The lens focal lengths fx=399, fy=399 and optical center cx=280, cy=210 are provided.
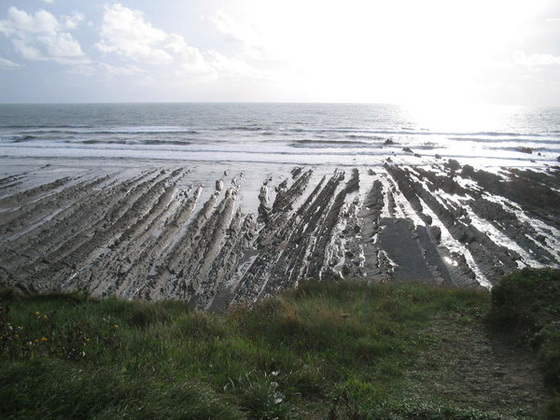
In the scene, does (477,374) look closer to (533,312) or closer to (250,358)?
(533,312)

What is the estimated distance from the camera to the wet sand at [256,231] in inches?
515

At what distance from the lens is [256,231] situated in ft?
57.4

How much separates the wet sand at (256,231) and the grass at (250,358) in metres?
2.94

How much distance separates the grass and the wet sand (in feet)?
9.65

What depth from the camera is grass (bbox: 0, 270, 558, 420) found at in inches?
160

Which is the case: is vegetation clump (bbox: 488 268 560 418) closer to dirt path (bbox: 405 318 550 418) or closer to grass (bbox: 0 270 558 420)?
grass (bbox: 0 270 558 420)

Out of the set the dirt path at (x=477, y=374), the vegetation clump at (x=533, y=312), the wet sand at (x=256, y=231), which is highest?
the vegetation clump at (x=533, y=312)

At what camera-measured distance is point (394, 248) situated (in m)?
15.6

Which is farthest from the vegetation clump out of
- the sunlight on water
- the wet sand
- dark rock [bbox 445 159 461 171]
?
the sunlight on water

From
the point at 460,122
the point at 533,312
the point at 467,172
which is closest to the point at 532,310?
the point at 533,312

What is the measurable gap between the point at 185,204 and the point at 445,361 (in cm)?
1676

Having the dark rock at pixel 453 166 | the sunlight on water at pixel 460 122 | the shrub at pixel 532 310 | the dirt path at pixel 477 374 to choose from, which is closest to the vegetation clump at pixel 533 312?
the shrub at pixel 532 310

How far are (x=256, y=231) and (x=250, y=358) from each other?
11.3m

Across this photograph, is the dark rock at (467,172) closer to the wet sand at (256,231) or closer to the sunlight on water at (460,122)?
the wet sand at (256,231)
